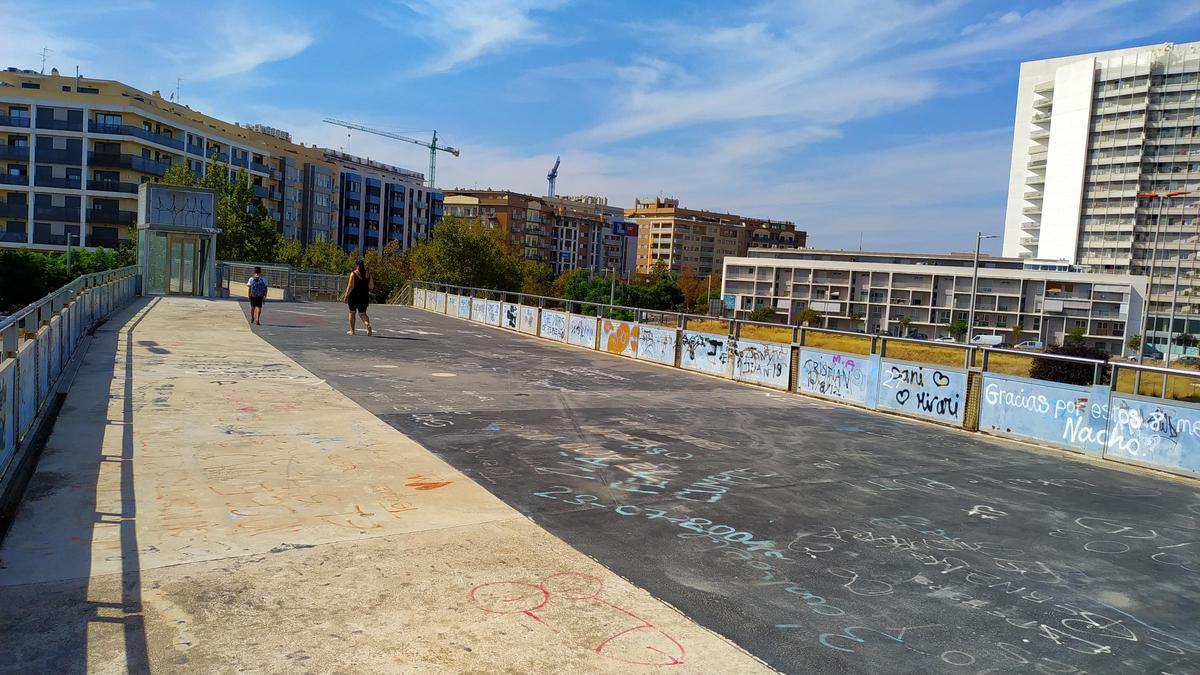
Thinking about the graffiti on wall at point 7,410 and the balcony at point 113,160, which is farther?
the balcony at point 113,160

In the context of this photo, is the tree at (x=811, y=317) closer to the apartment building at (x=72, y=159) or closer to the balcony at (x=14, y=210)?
the apartment building at (x=72, y=159)

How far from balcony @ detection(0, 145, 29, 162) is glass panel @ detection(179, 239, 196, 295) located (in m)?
51.0

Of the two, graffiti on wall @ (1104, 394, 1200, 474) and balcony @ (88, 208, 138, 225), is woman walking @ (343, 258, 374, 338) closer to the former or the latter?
graffiti on wall @ (1104, 394, 1200, 474)

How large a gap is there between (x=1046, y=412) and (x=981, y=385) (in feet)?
3.78

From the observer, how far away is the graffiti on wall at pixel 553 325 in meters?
25.3

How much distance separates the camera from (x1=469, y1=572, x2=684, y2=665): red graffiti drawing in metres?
4.40

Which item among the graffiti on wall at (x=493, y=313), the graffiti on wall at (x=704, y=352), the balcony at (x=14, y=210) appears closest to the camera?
the graffiti on wall at (x=704, y=352)

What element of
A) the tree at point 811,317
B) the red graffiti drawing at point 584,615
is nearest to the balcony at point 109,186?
the red graffiti drawing at point 584,615

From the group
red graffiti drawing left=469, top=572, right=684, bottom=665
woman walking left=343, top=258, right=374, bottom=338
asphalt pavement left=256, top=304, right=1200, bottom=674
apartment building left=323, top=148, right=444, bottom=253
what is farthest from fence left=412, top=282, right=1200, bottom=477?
apartment building left=323, top=148, right=444, bottom=253

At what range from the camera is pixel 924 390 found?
13.8 metres

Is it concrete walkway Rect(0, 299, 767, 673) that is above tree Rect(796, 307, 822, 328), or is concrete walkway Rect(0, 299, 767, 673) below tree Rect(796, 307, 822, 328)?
above

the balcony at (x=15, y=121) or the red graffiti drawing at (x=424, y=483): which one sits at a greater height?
the balcony at (x=15, y=121)

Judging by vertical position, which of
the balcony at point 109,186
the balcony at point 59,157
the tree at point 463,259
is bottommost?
the tree at point 463,259

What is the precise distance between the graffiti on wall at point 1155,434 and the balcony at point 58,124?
84980 mm
